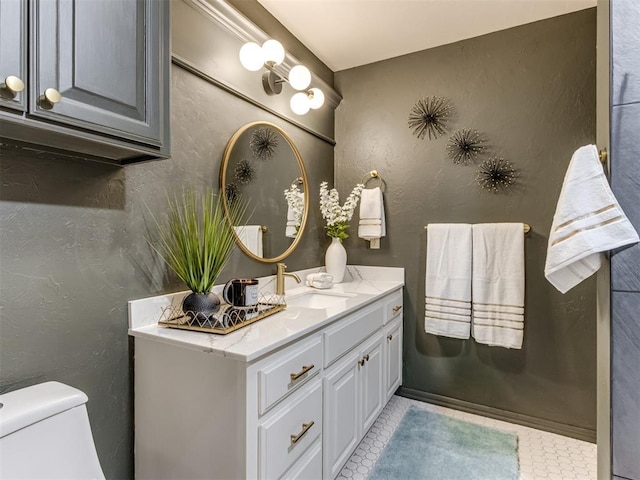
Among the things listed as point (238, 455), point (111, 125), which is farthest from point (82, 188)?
point (238, 455)

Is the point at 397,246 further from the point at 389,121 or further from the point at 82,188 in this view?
the point at 82,188

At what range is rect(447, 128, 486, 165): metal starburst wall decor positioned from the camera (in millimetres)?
2230

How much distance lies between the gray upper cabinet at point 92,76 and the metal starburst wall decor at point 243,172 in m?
0.64

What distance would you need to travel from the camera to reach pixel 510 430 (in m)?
2.08

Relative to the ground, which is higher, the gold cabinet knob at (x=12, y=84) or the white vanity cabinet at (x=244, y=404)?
the gold cabinet knob at (x=12, y=84)

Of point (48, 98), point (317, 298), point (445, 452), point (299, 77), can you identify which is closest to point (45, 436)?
point (48, 98)

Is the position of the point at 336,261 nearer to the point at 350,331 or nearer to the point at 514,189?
the point at 350,331

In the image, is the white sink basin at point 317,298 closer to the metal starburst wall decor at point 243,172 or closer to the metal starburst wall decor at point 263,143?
the metal starburst wall decor at point 243,172

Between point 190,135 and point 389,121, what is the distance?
1509mm

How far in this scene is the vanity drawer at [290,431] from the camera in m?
1.09

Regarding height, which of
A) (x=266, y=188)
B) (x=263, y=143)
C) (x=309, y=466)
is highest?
(x=263, y=143)

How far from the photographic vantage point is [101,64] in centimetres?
91

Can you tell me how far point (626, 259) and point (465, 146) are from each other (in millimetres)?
1479

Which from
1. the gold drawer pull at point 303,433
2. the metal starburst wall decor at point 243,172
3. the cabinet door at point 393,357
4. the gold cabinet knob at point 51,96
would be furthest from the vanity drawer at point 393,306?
the gold cabinet knob at point 51,96
